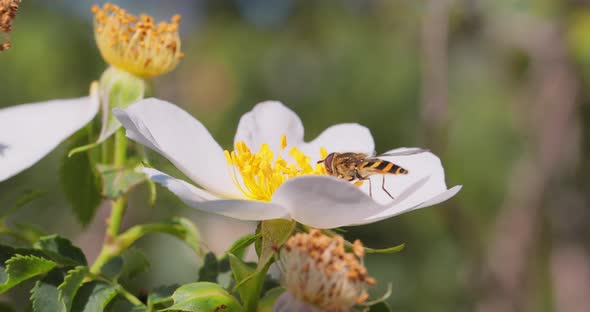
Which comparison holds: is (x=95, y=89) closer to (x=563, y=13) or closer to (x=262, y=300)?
(x=262, y=300)

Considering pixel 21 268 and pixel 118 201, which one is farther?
pixel 118 201

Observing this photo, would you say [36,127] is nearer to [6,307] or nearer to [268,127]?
[6,307]

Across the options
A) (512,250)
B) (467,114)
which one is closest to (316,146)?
(512,250)

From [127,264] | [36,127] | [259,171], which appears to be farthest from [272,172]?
[36,127]

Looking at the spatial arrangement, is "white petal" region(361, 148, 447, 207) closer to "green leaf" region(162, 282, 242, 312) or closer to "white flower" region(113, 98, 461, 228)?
"white flower" region(113, 98, 461, 228)

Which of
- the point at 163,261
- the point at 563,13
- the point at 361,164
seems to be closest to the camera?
the point at 361,164

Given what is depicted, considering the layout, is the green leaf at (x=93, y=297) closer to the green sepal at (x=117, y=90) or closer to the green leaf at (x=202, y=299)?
the green leaf at (x=202, y=299)

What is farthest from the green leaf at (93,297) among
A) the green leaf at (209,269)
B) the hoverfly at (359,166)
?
the hoverfly at (359,166)
